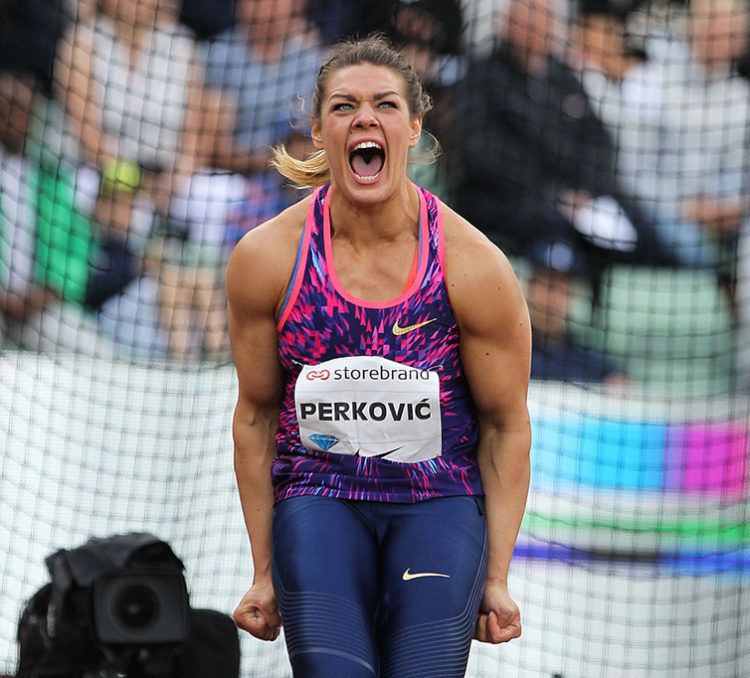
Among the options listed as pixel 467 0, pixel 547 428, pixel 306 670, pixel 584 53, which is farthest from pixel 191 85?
pixel 306 670

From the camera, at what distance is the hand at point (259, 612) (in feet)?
9.32

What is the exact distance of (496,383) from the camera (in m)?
2.80

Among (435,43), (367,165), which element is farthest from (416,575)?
(435,43)

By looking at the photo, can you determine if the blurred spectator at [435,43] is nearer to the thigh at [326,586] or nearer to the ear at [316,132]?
the ear at [316,132]

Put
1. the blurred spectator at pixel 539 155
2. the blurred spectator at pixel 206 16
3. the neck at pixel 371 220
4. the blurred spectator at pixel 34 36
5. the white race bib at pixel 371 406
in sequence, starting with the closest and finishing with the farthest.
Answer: the white race bib at pixel 371 406, the neck at pixel 371 220, the blurred spectator at pixel 34 36, the blurred spectator at pixel 539 155, the blurred spectator at pixel 206 16

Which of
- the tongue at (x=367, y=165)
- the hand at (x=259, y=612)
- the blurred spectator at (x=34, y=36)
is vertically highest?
the blurred spectator at (x=34, y=36)

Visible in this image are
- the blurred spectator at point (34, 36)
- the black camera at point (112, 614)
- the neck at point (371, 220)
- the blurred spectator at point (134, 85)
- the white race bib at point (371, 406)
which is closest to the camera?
the black camera at point (112, 614)

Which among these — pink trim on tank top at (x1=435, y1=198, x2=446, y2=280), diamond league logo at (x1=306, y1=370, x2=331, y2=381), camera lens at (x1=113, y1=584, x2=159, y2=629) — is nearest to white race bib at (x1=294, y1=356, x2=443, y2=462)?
diamond league logo at (x1=306, y1=370, x2=331, y2=381)

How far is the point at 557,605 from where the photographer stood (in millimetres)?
4551

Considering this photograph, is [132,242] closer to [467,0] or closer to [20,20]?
[20,20]

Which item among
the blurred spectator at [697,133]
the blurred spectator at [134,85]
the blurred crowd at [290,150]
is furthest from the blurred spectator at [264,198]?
the blurred spectator at [697,133]

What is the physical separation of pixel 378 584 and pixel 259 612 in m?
0.26

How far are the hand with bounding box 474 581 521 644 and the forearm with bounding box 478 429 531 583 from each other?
26 millimetres

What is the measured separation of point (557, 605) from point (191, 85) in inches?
81.2
